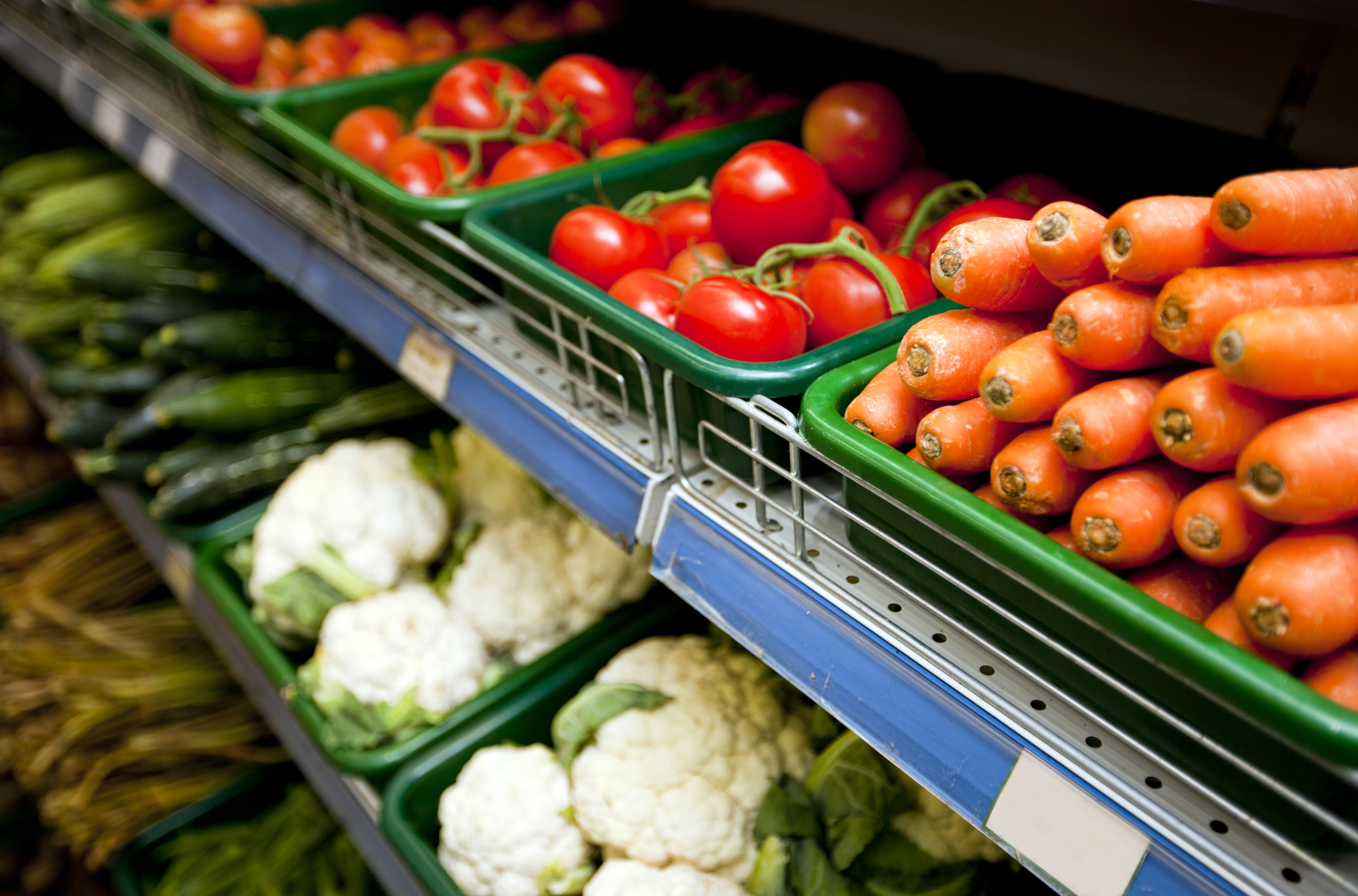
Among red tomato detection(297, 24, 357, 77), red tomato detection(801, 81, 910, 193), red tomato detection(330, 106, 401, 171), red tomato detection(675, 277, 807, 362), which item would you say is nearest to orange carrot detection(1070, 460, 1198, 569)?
red tomato detection(675, 277, 807, 362)

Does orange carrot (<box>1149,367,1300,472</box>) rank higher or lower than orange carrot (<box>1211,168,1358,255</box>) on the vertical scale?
lower

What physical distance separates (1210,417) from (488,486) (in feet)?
3.64

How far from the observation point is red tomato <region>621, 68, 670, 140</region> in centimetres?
136

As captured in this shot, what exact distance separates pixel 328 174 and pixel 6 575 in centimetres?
153

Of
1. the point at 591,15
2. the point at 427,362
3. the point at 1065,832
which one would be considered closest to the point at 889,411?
the point at 1065,832

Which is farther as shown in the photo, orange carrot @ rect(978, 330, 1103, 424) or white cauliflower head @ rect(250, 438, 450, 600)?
white cauliflower head @ rect(250, 438, 450, 600)

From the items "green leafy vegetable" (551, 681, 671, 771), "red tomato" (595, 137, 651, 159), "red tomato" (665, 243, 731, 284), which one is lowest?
"green leafy vegetable" (551, 681, 671, 771)

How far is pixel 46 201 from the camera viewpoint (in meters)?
2.12

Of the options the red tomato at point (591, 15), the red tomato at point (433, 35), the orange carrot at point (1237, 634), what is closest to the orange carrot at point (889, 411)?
the orange carrot at point (1237, 634)

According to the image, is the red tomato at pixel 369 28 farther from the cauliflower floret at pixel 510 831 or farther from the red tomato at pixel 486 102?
the cauliflower floret at pixel 510 831

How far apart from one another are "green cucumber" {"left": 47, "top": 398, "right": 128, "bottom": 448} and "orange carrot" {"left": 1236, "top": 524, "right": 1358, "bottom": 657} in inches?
75.3

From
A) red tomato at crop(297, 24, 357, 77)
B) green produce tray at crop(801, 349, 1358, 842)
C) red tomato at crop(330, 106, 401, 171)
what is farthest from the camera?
red tomato at crop(297, 24, 357, 77)

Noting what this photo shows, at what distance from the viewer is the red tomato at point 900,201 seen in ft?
3.38

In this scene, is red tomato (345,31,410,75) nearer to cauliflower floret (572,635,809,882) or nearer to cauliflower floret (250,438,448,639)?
cauliflower floret (250,438,448,639)
